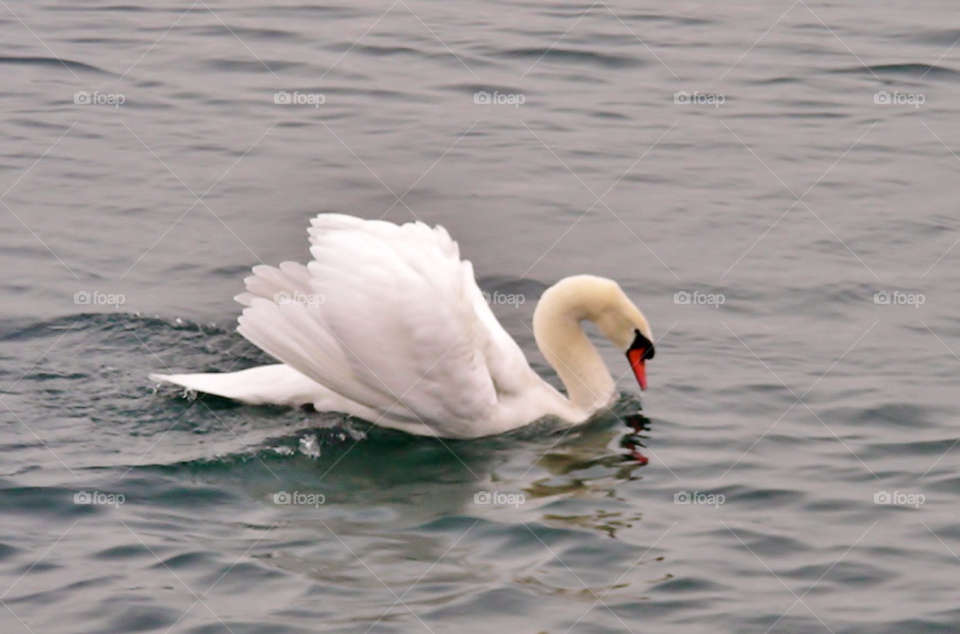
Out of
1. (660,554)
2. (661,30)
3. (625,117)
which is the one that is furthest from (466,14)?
(660,554)

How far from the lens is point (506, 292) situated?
10594 mm

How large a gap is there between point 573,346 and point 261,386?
1800 mm

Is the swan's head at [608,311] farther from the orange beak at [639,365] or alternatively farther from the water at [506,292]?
the water at [506,292]

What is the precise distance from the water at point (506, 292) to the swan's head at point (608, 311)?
0.34 metres

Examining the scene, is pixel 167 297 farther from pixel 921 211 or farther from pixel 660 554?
pixel 921 211

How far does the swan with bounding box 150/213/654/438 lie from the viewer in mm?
8000

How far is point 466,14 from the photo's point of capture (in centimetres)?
1702

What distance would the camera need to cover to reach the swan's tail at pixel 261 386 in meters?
8.50

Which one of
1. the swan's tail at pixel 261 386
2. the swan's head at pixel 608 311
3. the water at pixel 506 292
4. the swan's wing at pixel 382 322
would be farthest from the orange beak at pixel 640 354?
the swan's tail at pixel 261 386

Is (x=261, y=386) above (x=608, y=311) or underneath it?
underneath

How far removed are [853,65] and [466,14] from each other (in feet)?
13.9

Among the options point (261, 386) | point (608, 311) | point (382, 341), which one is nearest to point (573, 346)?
point (608, 311)

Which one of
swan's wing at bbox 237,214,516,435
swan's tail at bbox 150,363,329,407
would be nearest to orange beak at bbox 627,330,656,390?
swan's wing at bbox 237,214,516,435

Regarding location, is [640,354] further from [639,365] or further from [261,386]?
[261,386]
